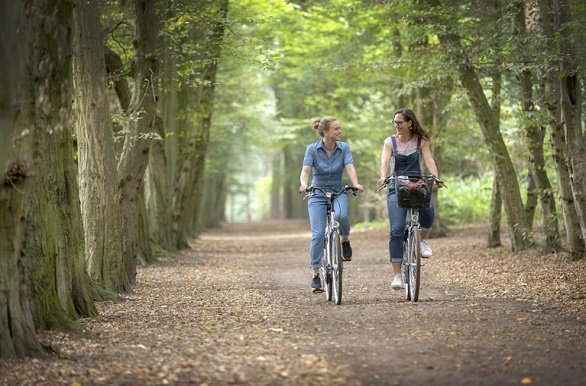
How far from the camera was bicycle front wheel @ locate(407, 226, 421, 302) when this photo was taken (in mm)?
10133

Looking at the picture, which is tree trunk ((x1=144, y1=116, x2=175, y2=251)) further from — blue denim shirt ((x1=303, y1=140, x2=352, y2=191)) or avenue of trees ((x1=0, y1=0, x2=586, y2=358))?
blue denim shirt ((x1=303, y1=140, x2=352, y2=191))

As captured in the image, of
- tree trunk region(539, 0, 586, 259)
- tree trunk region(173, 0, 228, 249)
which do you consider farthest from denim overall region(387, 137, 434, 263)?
tree trunk region(173, 0, 228, 249)

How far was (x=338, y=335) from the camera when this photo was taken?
8070mm

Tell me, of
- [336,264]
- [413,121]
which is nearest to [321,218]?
[336,264]

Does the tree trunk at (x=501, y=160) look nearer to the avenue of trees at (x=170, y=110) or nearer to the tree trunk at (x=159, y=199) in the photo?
the avenue of trees at (x=170, y=110)

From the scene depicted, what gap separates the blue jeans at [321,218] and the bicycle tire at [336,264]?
0.25 meters

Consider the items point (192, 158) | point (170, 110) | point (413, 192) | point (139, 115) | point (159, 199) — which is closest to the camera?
point (413, 192)

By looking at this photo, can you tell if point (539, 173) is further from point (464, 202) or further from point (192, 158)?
point (464, 202)

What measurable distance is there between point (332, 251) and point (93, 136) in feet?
11.3

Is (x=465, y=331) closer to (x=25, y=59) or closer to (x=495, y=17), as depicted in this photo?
(x=25, y=59)

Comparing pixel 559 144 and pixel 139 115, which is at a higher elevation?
pixel 139 115

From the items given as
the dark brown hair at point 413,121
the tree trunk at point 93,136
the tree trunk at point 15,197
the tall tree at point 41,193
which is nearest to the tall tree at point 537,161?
the dark brown hair at point 413,121

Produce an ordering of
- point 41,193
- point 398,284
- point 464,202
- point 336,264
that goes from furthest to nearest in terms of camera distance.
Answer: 1. point 464,202
2. point 398,284
3. point 336,264
4. point 41,193

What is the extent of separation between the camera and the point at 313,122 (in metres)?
11.1
